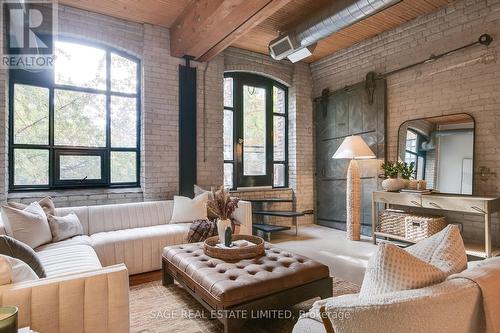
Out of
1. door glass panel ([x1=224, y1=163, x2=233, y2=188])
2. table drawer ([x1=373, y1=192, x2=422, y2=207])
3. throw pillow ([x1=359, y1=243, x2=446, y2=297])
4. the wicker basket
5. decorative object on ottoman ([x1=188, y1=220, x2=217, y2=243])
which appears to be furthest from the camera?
door glass panel ([x1=224, y1=163, x2=233, y2=188])

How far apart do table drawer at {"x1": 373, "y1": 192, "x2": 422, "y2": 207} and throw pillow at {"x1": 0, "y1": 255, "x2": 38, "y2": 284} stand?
13.2 feet

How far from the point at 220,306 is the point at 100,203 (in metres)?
2.95

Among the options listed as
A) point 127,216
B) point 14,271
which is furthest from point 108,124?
point 14,271

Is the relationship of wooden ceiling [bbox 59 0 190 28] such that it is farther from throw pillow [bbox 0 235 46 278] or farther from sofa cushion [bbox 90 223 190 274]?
throw pillow [bbox 0 235 46 278]

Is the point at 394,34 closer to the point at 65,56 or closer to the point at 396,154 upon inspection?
the point at 396,154

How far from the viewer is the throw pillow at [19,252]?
1674mm

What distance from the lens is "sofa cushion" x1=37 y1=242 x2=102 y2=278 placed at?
212cm

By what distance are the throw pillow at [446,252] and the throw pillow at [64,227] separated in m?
3.17

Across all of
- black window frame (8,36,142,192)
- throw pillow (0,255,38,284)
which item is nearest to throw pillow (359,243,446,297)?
throw pillow (0,255,38,284)

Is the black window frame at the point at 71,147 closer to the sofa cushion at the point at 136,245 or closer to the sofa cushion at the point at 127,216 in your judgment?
the sofa cushion at the point at 127,216

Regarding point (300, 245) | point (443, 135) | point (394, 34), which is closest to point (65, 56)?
point (300, 245)

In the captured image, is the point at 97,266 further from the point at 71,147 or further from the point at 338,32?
the point at 338,32

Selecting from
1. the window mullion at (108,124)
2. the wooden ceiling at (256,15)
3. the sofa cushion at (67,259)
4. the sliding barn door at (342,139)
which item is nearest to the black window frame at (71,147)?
the window mullion at (108,124)

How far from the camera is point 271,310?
1.92 meters
